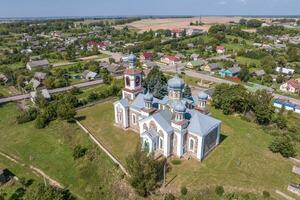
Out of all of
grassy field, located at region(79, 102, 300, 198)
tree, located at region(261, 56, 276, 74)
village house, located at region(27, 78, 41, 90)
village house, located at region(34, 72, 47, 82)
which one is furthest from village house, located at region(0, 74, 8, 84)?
tree, located at region(261, 56, 276, 74)

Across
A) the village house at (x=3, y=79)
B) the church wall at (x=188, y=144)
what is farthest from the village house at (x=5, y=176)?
the village house at (x=3, y=79)

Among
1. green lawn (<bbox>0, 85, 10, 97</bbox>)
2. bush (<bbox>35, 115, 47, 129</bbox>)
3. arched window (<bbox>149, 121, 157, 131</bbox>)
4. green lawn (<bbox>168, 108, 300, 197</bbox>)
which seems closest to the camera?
green lawn (<bbox>168, 108, 300, 197</bbox>)

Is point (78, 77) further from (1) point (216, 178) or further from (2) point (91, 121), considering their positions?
(1) point (216, 178)

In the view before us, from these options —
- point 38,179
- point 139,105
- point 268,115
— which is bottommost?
point 38,179

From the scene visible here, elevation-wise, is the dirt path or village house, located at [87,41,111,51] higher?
village house, located at [87,41,111,51]

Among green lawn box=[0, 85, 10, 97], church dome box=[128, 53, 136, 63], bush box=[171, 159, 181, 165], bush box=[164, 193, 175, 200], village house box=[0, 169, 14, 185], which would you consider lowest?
village house box=[0, 169, 14, 185]

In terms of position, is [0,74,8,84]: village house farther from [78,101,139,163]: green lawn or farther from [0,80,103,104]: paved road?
[78,101,139,163]: green lawn

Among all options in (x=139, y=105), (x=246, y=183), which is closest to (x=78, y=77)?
(x=139, y=105)

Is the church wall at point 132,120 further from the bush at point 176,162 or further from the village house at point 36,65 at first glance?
the village house at point 36,65
